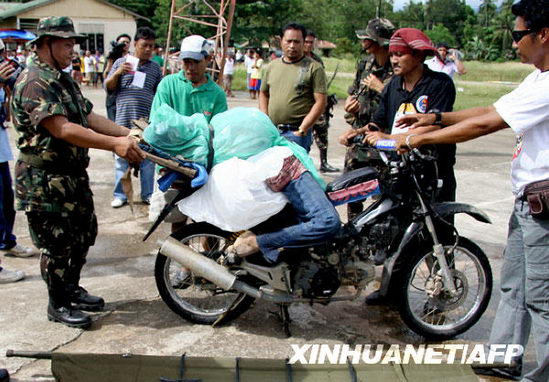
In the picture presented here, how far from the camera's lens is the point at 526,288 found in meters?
3.13

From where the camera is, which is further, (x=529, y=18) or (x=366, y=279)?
(x=366, y=279)

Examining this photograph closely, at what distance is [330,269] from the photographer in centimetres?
372

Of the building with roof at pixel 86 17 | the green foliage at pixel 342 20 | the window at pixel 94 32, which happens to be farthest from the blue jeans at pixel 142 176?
the window at pixel 94 32

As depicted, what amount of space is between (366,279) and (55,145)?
7.36 ft

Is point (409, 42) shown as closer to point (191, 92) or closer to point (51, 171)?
point (191, 92)

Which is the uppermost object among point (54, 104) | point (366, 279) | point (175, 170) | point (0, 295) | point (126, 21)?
point (126, 21)

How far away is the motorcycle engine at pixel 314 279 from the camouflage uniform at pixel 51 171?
1542 millimetres

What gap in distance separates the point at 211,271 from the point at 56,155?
1.27m

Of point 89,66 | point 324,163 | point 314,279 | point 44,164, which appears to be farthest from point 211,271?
point 89,66

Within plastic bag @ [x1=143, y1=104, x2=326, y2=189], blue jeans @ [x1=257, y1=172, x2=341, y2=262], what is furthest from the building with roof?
blue jeans @ [x1=257, y1=172, x2=341, y2=262]

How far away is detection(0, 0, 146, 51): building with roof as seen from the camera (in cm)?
3756

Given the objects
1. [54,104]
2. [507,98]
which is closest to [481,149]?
[507,98]

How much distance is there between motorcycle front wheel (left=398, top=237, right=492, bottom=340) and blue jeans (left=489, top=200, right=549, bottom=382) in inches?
16.8

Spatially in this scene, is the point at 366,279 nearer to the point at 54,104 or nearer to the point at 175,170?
the point at 175,170
